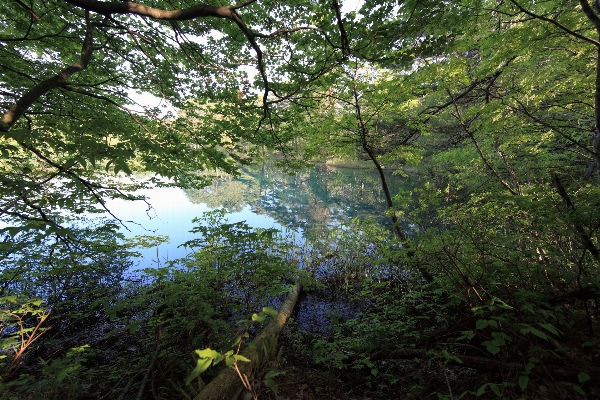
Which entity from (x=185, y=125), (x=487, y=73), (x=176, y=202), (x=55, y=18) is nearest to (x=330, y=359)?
(x=185, y=125)

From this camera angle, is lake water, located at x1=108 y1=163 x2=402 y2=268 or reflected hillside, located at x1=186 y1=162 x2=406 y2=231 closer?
lake water, located at x1=108 y1=163 x2=402 y2=268

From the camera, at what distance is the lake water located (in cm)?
1323

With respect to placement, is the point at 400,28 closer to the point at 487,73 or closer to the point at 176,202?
the point at 487,73

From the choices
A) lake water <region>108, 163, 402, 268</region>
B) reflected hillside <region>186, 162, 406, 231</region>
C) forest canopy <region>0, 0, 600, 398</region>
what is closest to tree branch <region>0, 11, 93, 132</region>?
forest canopy <region>0, 0, 600, 398</region>

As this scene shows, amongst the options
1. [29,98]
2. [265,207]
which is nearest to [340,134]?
[29,98]

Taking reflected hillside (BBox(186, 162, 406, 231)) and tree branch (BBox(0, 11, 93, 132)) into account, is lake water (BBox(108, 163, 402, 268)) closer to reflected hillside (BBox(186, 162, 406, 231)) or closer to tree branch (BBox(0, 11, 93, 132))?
reflected hillside (BBox(186, 162, 406, 231))

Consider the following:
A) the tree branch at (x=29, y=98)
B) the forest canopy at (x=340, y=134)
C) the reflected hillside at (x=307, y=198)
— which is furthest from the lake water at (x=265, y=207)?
the tree branch at (x=29, y=98)

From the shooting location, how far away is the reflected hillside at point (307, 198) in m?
16.7

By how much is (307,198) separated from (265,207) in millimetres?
5190

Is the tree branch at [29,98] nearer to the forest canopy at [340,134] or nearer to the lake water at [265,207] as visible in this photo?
the forest canopy at [340,134]

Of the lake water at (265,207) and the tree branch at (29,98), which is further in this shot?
the lake water at (265,207)

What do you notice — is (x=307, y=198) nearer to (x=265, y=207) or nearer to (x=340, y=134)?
(x=265, y=207)

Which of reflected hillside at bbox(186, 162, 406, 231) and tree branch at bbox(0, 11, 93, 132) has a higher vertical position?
reflected hillside at bbox(186, 162, 406, 231)

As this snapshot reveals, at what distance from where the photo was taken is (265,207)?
19.9 metres
